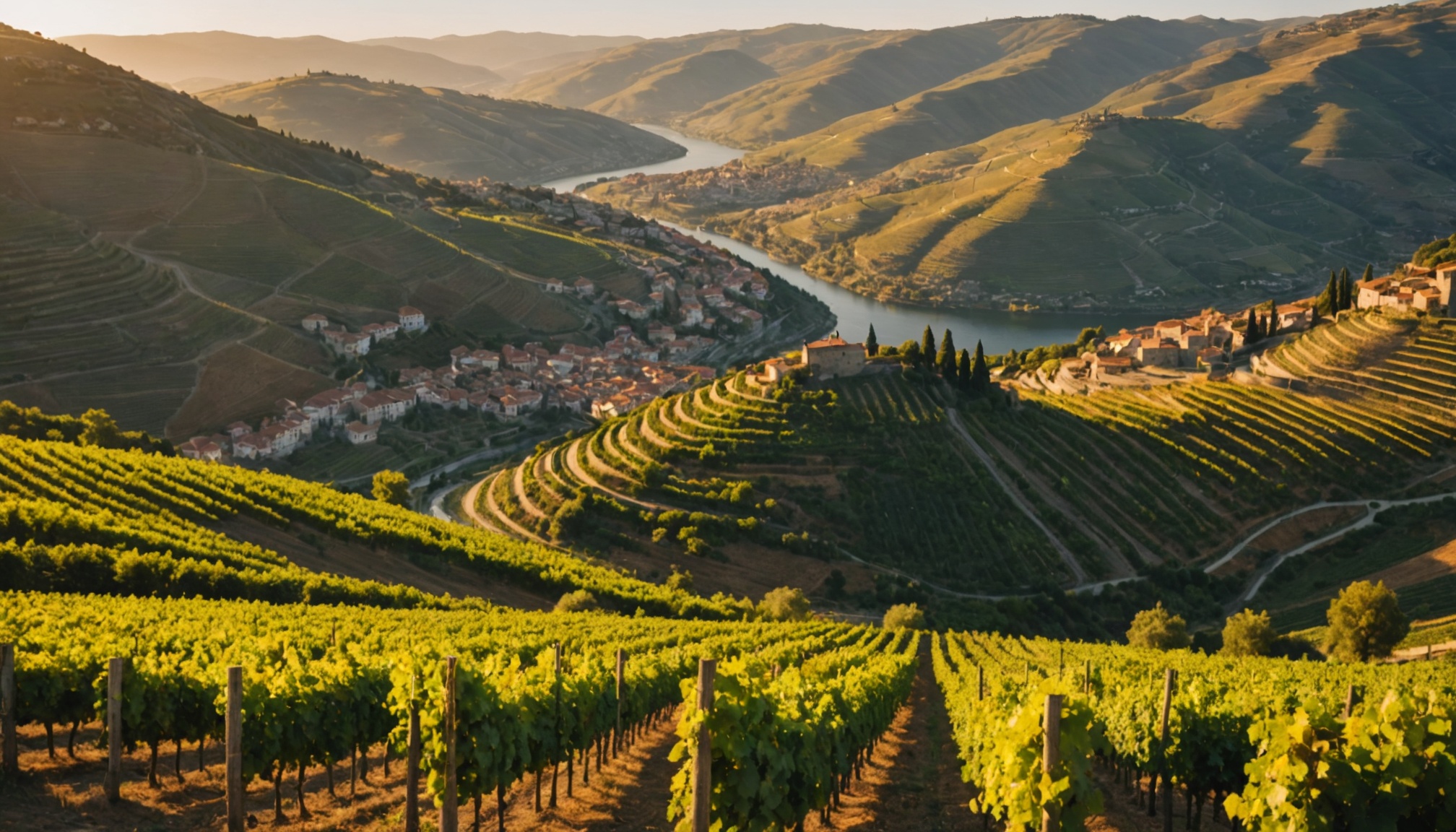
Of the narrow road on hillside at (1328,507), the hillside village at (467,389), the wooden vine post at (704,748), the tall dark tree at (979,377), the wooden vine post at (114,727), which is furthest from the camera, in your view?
the hillside village at (467,389)

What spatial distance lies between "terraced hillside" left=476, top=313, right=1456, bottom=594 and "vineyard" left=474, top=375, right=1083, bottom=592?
0.10 m

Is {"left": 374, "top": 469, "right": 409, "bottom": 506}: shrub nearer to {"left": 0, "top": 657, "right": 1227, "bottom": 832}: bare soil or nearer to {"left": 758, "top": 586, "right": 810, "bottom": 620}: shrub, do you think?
{"left": 758, "top": 586, "right": 810, "bottom": 620}: shrub

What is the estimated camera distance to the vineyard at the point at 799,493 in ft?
169

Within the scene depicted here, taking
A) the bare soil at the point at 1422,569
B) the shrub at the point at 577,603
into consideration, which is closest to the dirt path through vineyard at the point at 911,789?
A: the shrub at the point at 577,603

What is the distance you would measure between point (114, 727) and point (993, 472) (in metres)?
48.7

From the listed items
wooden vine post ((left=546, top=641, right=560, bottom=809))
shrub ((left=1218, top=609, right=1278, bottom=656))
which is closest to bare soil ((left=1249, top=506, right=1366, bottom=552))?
shrub ((left=1218, top=609, right=1278, bottom=656))

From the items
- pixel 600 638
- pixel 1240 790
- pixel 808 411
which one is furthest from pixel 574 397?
pixel 1240 790

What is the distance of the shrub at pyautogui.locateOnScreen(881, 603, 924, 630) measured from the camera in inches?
1678

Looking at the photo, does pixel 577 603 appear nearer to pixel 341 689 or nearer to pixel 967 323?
pixel 341 689

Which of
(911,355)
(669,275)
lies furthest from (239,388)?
(669,275)

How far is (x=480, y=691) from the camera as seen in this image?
1222 cm

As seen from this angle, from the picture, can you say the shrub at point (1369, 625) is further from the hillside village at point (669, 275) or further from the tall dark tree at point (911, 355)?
the hillside village at point (669, 275)

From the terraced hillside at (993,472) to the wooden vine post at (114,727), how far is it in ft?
124

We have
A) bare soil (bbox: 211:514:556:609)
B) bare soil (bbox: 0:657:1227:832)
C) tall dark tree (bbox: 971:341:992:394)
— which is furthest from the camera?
tall dark tree (bbox: 971:341:992:394)
